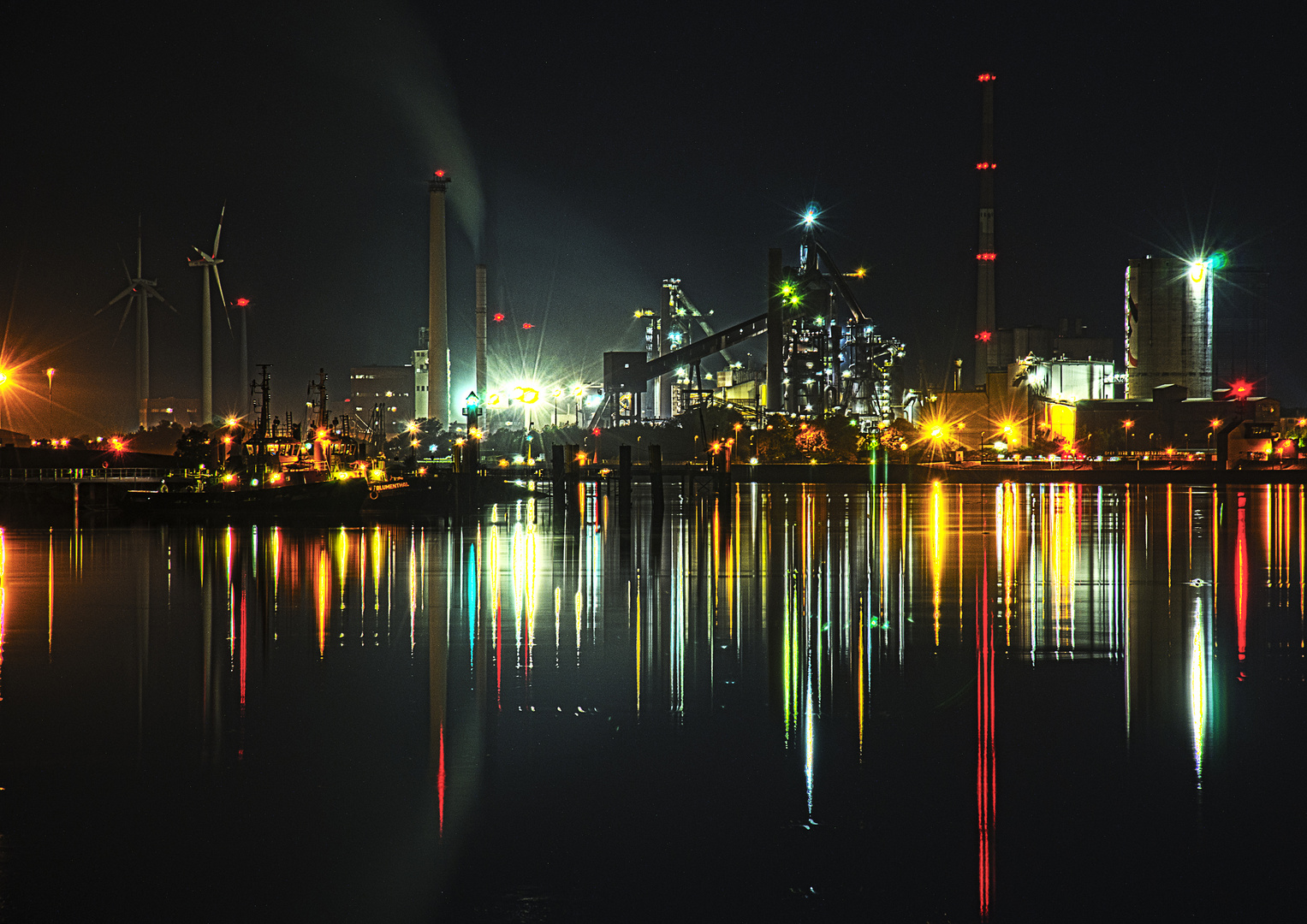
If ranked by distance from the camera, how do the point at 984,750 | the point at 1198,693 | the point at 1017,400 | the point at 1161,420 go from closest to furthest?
the point at 984,750
the point at 1198,693
the point at 1161,420
the point at 1017,400

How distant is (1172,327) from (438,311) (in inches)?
3205

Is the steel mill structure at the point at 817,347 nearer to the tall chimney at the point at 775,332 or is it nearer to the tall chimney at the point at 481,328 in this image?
the tall chimney at the point at 775,332

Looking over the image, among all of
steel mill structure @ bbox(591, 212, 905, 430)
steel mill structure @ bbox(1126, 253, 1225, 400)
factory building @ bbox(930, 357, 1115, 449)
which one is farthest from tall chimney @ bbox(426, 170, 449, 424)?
steel mill structure @ bbox(1126, 253, 1225, 400)

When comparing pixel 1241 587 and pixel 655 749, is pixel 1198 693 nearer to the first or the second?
pixel 655 749

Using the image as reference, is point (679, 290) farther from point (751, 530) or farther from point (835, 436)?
point (751, 530)

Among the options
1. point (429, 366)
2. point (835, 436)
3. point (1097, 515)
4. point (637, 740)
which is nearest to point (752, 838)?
point (637, 740)

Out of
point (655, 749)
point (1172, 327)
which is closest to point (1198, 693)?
point (655, 749)

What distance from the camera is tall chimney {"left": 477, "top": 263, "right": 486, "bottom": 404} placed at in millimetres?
170500

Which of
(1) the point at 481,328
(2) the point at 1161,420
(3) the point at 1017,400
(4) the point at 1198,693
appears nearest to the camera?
(4) the point at 1198,693

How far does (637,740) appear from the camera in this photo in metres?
9.50

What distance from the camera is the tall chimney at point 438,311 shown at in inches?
5655

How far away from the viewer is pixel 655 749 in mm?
9227

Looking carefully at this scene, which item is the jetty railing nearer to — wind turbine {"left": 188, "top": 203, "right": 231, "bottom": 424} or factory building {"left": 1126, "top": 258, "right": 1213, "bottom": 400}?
wind turbine {"left": 188, "top": 203, "right": 231, "bottom": 424}

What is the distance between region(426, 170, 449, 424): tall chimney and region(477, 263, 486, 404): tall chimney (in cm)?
1519
